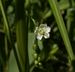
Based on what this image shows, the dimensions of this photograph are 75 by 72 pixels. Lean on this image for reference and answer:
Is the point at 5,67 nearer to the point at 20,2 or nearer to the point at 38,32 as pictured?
the point at 38,32

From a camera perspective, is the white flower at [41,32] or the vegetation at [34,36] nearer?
the vegetation at [34,36]

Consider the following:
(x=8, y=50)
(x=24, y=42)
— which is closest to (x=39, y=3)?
(x=8, y=50)

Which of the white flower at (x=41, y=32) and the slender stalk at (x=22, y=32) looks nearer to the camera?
the slender stalk at (x=22, y=32)

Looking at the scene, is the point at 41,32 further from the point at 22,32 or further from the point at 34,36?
the point at 22,32

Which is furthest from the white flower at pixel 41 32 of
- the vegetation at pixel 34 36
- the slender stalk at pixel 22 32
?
the slender stalk at pixel 22 32

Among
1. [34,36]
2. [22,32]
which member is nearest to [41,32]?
[34,36]

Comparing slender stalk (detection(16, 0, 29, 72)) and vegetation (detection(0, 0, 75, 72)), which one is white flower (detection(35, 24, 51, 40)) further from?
slender stalk (detection(16, 0, 29, 72))

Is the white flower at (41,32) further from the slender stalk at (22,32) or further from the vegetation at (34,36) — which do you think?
the slender stalk at (22,32)

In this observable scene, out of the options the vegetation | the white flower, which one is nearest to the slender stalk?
the vegetation
